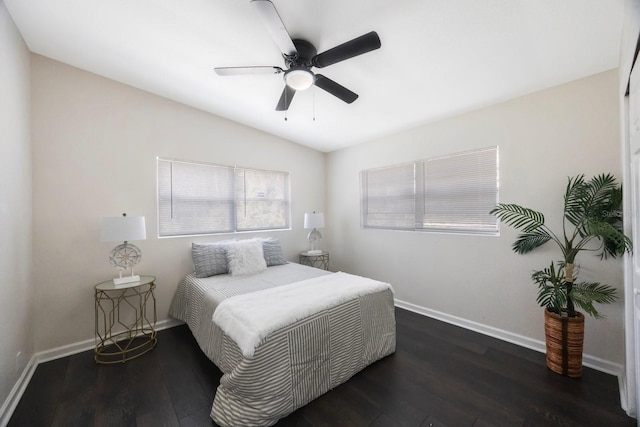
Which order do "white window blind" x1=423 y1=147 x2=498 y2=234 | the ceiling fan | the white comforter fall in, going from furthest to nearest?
"white window blind" x1=423 y1=147 x2=498 y2=234
the white comforter
the ceiling fan

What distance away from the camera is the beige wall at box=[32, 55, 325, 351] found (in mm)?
2281

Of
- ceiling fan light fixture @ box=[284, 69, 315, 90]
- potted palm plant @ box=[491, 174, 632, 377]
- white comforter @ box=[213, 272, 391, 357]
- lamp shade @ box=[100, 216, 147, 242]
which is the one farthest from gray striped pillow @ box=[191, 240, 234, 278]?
potted palm plant @ box=[491, 174, 632, 377]

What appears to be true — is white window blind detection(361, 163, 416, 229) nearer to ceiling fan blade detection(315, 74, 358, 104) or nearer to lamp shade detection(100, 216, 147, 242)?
ceiling fan blade detection(315, 74, 358, 104)

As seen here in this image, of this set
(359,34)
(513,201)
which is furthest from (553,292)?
(359,34)

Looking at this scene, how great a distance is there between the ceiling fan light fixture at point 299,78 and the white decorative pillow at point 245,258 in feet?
6.28

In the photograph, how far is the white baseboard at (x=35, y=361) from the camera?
163cm

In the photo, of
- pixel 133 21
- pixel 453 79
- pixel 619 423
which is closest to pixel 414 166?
pixel 453 79

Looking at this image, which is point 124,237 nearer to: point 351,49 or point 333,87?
point 333,87

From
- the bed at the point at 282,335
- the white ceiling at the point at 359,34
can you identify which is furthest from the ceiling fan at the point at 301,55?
the bed at the point at 282,335

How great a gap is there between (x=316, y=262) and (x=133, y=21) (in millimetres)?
3514

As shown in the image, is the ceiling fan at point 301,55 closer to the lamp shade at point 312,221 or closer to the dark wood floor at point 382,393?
the lamp shade at point 312,221

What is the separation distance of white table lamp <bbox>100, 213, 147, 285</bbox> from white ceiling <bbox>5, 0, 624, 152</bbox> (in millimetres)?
1472

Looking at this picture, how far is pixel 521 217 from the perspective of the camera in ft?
7.75

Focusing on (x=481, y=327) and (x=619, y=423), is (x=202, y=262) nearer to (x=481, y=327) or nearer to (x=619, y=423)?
(x=481, y=327)
